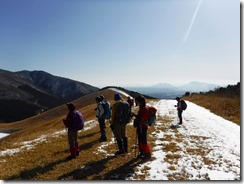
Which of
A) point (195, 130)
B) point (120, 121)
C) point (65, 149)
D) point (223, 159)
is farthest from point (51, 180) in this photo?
point (195, 130)

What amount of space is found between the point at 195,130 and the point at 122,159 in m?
10.00

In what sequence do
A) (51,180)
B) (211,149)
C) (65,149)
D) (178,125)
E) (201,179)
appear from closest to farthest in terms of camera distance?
(201,179) < (51,180) < (211,149) < (65,149) < (178,125)

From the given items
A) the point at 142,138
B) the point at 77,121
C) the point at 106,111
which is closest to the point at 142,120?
the point at 142,138

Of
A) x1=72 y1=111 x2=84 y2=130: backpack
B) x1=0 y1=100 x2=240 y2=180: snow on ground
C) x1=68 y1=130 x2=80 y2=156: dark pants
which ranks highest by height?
x1=72 y1=111 x2=84 y2=130: backpack

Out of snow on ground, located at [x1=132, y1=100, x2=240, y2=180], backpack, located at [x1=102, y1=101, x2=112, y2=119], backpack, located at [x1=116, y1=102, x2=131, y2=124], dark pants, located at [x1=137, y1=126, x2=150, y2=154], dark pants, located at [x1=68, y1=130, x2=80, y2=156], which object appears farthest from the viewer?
backpack, located at [x1=102, y1=101, x2=112, y2=119]

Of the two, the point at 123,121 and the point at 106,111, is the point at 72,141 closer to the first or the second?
the point at 123,121

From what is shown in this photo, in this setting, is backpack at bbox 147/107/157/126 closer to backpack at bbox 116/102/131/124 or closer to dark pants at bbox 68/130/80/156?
backpack at bbox 116/102/131/124

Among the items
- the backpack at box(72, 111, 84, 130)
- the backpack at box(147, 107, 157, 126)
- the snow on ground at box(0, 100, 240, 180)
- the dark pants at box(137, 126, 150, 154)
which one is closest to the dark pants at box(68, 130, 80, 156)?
the backpack at box(72, 111, 84, 130)

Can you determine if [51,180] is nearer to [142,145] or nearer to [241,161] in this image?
[142,145]

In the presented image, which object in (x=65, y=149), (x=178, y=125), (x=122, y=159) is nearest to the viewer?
(x=122, y=159)

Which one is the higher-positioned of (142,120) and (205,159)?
(142,120)

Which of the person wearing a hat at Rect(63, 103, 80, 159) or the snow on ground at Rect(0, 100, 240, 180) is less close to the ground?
the person wearing a hat at Rect(63, 103, 80, 159)

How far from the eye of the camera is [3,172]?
12508 millimetres

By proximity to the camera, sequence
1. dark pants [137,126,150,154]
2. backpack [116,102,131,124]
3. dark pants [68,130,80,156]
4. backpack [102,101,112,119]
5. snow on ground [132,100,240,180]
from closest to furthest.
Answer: snow on ground [132,100,240,180] → dark pants [137,126,150,154] → backpack [116,102,131,124] → dark pants [68,130,80,156] → backpack [102,101,112,119]
